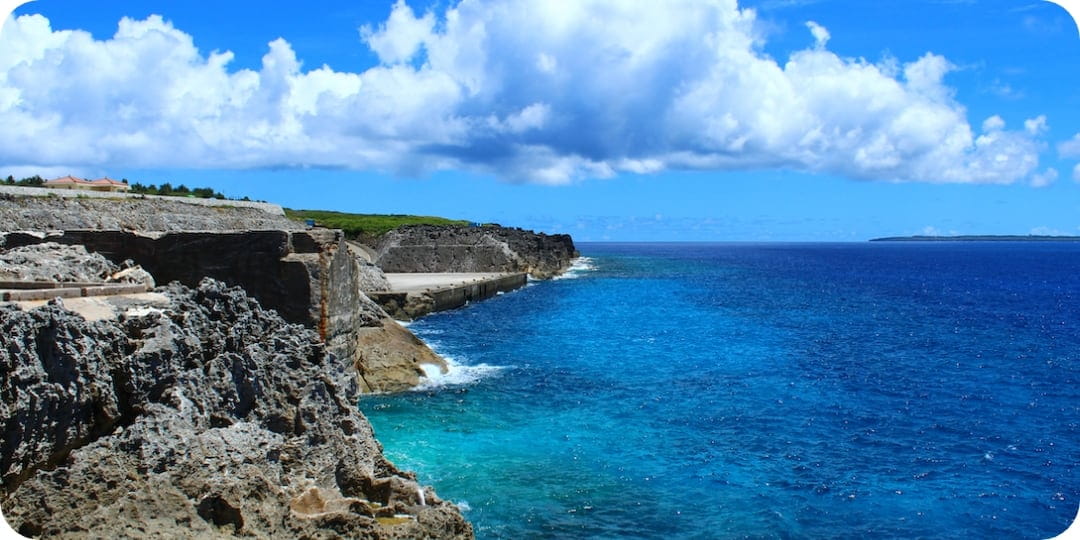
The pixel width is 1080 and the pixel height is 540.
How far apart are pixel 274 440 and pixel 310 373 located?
1.45 meters

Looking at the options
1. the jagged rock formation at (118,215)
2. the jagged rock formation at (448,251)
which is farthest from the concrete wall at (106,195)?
the jagged rock formation at (448,251)

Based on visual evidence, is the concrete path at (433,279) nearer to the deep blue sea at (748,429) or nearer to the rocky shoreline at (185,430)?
the deep blue sea at (748,429)

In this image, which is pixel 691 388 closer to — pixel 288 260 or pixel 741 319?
pixel 288 260

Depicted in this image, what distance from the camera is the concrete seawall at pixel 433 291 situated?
50.3 metres

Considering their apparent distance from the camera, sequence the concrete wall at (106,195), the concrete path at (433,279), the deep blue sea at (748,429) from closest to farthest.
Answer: the deep blue sea at (748,429), the concrete wall at (106,195), the concrete path at (433,279)

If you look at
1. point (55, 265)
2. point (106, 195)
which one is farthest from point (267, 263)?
point (106, 195)

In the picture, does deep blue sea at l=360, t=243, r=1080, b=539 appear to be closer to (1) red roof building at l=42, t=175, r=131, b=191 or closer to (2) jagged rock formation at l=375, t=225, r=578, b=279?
(1) red roof building at l=42, t=175, r=131, b=191

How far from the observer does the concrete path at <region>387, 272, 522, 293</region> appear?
6105 centimetres

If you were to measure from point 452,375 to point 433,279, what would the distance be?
4362cm

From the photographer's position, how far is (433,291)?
181 feet

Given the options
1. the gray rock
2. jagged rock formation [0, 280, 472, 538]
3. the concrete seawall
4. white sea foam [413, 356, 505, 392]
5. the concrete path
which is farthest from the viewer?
the concrete path

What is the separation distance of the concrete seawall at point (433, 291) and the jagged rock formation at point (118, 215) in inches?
336

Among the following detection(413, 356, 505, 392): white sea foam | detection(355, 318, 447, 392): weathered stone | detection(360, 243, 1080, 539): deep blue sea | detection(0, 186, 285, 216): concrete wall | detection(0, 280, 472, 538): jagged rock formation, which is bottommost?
detection(360, 243, 1080, 539): deep blue sea

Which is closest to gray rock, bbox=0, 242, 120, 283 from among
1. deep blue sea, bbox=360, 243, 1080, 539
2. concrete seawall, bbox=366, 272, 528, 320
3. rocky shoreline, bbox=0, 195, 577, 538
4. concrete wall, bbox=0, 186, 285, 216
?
rocky shoreline, bbox=0, 195, 577, 538
